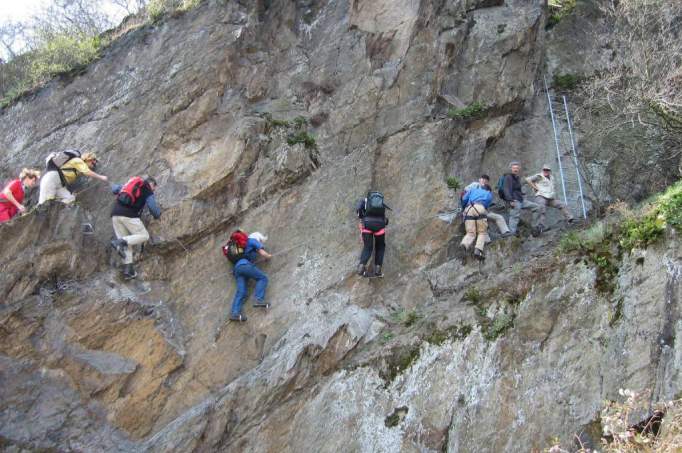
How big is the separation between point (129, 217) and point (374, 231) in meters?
5.07

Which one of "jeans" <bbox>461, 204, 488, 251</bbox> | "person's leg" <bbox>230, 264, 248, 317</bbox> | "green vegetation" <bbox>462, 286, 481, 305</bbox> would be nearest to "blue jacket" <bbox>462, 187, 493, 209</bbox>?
"jeans" <bbox>461, 204, 488, 251</bbox>

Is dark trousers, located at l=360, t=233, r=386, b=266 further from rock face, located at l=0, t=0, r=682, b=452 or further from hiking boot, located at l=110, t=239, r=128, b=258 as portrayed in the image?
hiking boot, located at l=110, t=239, r=128, b=258

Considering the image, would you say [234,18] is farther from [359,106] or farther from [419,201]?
[419,201]

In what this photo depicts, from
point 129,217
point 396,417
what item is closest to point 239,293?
point 129,217

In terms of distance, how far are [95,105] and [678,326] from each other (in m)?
14.0

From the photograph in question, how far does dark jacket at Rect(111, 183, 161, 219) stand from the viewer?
44.0ft

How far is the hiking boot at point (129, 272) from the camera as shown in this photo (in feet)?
44.4

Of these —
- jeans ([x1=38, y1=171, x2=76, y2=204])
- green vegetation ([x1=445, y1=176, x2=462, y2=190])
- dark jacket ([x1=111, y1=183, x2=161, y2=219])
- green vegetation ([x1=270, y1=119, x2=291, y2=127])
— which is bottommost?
green vegetation ([x1=445, y1=176, x2=462, y2=190])

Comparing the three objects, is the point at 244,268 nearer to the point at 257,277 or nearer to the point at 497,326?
the point at 257,277

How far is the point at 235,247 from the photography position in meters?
13.7

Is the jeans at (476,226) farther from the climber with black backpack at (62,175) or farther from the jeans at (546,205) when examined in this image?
the climber with black backpack at (62,175)

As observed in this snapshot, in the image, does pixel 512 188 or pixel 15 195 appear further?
pixel 512 188

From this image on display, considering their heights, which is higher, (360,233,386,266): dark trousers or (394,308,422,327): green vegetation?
(360,233,386,266): dark trousers

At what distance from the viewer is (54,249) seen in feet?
43.4
